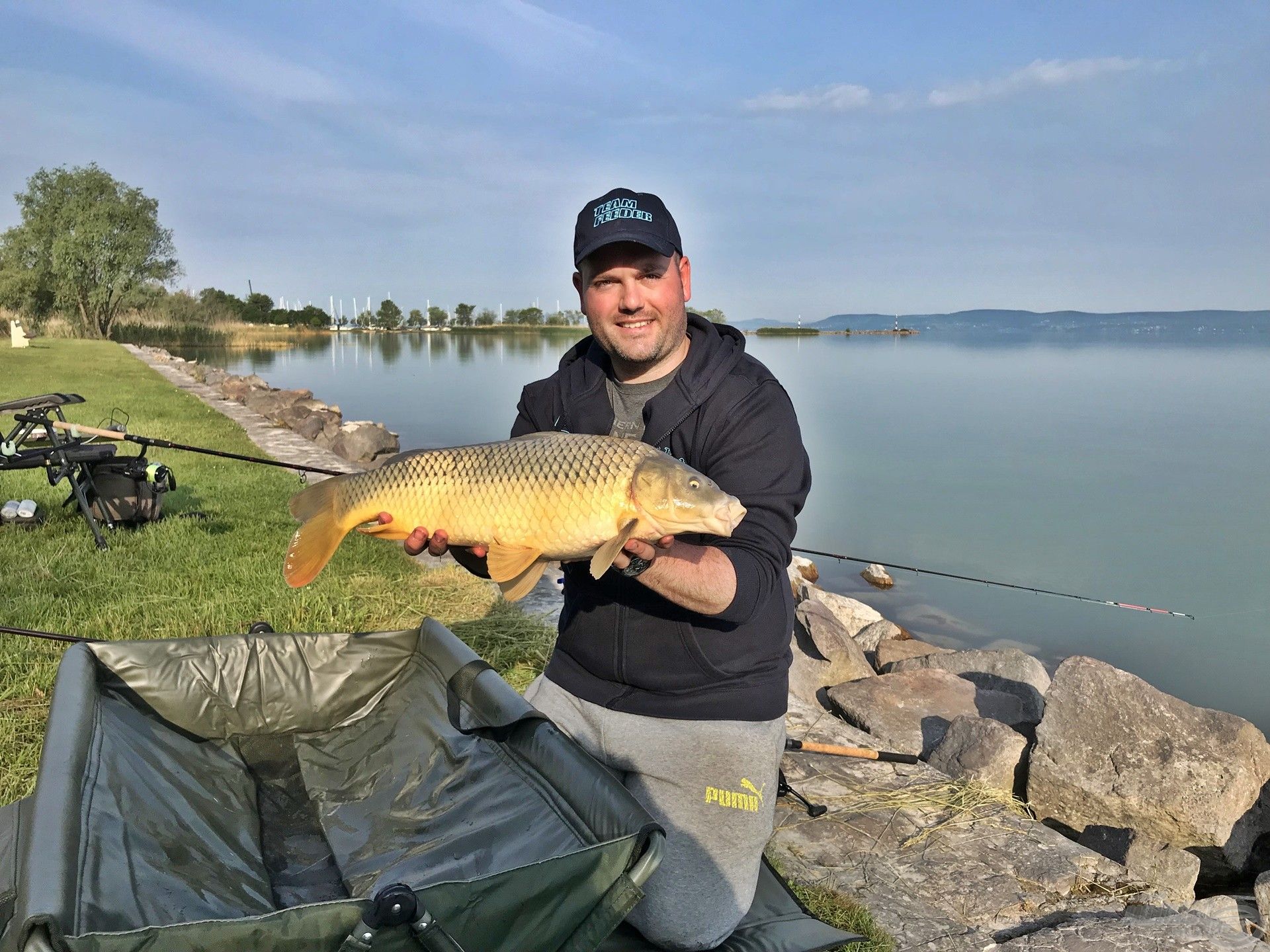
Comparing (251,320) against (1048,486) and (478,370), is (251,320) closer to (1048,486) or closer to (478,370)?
(478,370)

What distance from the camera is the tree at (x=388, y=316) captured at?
80.8 meters

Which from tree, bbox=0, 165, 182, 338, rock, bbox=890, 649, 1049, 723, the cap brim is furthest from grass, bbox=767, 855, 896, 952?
tree, bbox=0, 165, 182, 338

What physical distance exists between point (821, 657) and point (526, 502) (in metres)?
2.89

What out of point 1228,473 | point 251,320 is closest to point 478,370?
point 1228,473

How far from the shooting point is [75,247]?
3553 centimetres

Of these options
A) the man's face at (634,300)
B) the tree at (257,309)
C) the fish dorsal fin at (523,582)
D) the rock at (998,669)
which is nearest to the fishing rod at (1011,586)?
the rock at (998,669)

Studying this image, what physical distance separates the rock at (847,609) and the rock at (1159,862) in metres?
2.67

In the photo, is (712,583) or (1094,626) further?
(1094,626)

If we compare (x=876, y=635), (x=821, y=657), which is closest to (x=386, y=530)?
(x=821, y=657)

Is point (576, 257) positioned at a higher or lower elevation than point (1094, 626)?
higher

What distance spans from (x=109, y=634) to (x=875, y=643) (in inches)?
154

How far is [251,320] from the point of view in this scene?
69625 millimetres

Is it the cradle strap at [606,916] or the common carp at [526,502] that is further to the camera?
the common carp at [526,502]

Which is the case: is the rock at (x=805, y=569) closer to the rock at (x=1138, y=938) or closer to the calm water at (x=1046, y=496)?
the calm water at (x=1046, y=496)
